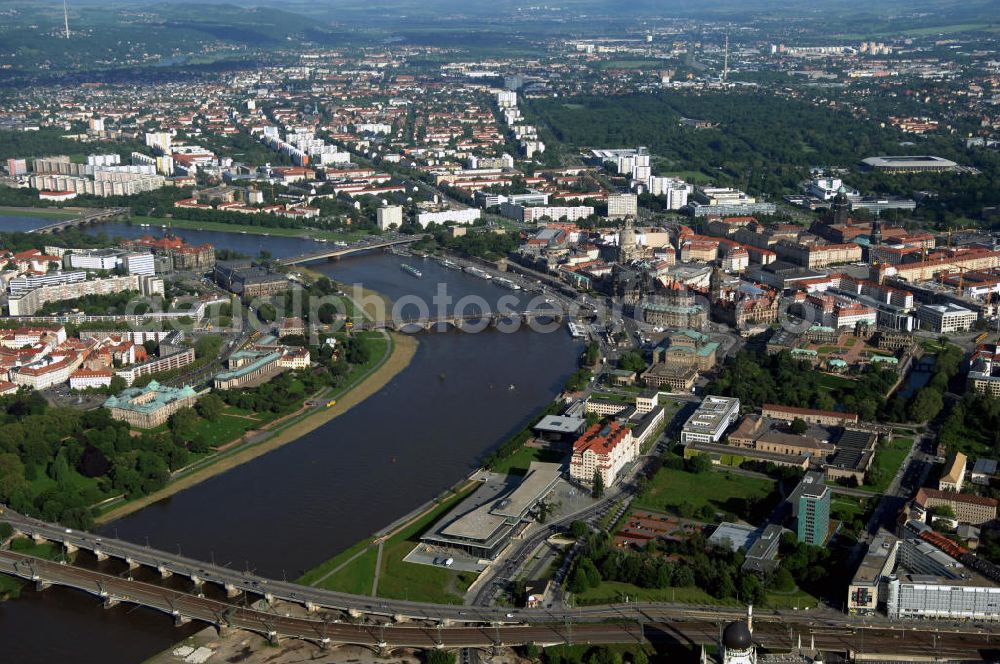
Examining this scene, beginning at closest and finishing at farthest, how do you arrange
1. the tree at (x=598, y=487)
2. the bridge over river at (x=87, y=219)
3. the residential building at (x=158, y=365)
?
the tree at (x=598, y=487)
the residential building at (x=158, y=365)
the bridge over river at (x=87, y=219)

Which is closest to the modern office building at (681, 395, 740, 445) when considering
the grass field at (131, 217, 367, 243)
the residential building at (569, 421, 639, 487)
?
the residential building at (569, 421, 639, 487)

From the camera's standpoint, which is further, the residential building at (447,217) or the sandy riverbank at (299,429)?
the residential building at (447,217)

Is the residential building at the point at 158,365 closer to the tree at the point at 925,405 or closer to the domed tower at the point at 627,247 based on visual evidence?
the domed tower at the point at 627,247

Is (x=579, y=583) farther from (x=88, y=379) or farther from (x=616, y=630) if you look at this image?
(x=88, y=379)

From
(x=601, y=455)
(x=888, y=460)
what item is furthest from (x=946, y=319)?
(x=601, y=455)

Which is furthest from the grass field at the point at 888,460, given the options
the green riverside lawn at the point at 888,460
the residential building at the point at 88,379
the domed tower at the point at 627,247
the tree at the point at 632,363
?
the residential building at the point at 88,379

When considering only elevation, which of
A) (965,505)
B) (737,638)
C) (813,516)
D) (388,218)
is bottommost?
(388,218)
